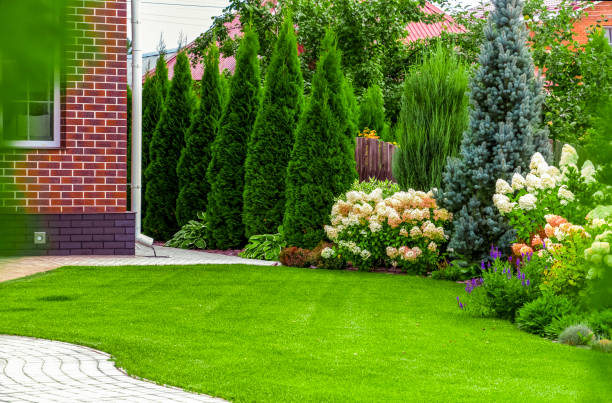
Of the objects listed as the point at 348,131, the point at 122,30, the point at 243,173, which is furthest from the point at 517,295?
the point at 243,173

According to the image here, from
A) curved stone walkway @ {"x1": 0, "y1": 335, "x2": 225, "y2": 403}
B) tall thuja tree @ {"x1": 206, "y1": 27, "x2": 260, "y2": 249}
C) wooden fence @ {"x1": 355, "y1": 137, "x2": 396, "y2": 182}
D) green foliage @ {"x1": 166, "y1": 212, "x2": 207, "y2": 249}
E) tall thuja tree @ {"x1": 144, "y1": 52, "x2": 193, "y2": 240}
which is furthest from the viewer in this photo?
tall thuja tree @ {"x1": 144, "y1": 52, "x2": 193, "y2": 240}

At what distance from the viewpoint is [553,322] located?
5922 mm

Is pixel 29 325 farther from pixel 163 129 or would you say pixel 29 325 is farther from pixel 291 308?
pixel 163 129

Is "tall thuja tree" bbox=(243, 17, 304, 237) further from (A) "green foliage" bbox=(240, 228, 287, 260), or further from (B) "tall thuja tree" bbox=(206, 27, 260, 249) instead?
(B) "tall thuja tree" bbox=(206, 27, 260, 249)

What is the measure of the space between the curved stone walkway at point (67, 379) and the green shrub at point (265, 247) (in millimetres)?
6208

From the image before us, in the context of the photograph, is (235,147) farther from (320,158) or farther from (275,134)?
(320,158)

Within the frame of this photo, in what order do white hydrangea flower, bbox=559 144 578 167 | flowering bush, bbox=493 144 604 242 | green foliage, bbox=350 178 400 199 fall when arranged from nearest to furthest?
white hydrangea flower, bbox=559 144 578 167 < flowering bush, bbox=493 144 604 242 < green foliage, bbox=350 178 400 199

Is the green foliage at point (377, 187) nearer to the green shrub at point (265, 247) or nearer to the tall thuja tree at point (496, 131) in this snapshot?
the green shrub at point (265, 247)

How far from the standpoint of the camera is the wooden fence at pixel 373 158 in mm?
12609

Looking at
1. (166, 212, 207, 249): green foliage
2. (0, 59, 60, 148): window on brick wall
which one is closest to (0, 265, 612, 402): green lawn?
(0, 59, 60, 148): window on brick wall

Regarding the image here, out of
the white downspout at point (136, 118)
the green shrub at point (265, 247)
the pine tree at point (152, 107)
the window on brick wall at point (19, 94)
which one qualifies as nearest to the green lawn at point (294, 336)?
the green shrub at point (265, 247)

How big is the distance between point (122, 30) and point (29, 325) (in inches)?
207

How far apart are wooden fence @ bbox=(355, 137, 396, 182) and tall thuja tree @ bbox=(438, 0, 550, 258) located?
3.23 m

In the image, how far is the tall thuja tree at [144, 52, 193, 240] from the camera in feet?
47.9
